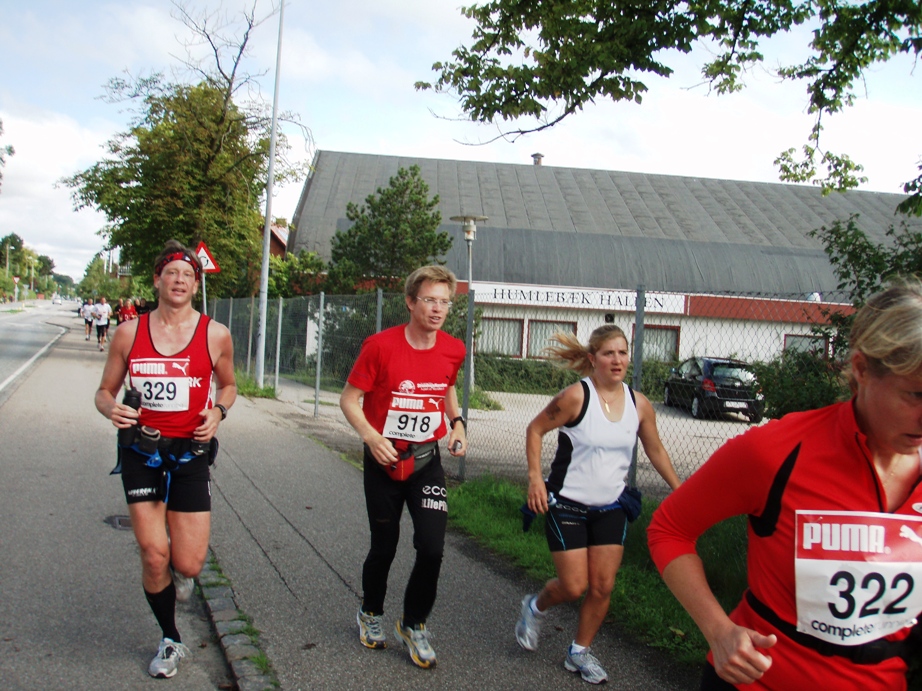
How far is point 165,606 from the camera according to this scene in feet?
12.9

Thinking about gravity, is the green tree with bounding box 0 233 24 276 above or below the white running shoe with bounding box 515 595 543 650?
above

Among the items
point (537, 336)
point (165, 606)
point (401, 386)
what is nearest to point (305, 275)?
point (537, 336)

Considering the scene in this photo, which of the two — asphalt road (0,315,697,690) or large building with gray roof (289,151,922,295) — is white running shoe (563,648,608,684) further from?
large building with gray roof (289,151,922,295)

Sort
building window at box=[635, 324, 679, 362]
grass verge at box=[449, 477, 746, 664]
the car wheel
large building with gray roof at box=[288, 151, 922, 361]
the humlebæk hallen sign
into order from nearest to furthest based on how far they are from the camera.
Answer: grass verge at box=[449, 477, 746, 664] < the car wheel < building window at box=[635, 324, 679, 362] < the humlebæk hallen sign < large building with gray roof at box=[288, 151, 922, 361]

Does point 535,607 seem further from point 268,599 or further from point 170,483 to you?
point 170,483

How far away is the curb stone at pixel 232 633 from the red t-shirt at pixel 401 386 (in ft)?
4.11

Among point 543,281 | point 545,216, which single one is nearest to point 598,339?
point 543,281

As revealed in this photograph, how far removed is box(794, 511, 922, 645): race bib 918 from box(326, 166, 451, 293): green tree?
21.3m

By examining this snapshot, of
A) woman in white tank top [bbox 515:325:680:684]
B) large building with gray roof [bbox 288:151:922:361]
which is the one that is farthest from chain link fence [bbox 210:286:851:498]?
large building with gray roof [bbox 288:151:922:361]

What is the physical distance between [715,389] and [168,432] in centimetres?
504

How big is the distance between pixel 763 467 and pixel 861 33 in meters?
8.64

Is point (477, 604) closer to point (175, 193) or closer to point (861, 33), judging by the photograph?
point (861, 33)

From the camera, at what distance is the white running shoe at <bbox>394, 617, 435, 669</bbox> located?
4082 mm

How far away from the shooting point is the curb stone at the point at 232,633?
385 centimetres
